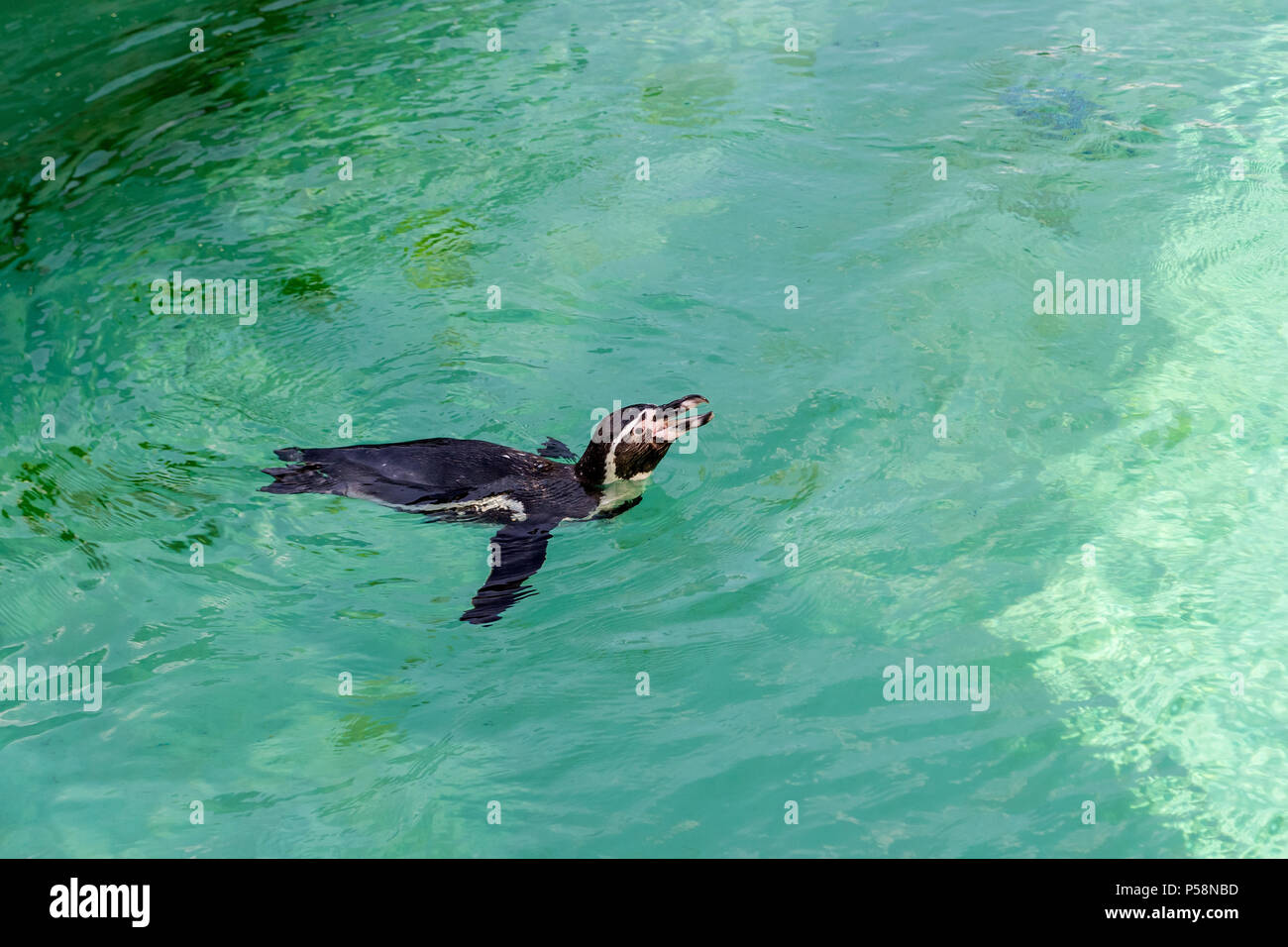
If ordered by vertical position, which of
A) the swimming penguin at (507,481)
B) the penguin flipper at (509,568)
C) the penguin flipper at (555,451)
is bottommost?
the penguin flipper at (509,568)

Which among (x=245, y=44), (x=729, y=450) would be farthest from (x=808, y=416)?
(x=245, y=44)

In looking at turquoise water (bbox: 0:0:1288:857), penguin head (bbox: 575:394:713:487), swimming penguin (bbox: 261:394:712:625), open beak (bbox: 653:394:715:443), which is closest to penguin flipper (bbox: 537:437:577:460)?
turquoise water (bbox: 0:0:1288:857)

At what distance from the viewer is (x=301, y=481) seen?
5535 millimetres

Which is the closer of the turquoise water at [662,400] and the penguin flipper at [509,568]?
the turquoise water at [662,400]

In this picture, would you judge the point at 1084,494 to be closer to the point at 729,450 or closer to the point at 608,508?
the point at 729,450

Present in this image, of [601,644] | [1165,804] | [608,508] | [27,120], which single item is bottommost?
[1165,804]

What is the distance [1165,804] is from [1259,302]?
4.43 m

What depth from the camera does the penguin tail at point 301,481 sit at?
5.50m

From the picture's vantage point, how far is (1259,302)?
7.20 m

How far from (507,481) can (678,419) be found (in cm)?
98

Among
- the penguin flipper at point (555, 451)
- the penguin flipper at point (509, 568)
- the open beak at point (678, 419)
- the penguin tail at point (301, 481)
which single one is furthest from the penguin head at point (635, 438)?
the penguin tail at point (301, 481)

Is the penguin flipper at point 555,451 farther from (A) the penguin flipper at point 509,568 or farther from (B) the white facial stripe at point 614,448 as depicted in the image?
(B) the white facial stripe at point 614,448

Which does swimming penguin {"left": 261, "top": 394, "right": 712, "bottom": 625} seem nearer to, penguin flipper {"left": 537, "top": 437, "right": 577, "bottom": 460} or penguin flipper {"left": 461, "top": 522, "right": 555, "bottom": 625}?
penguin flipper {"left": 461, "top": 522, "right": 555, "bottom": 625}

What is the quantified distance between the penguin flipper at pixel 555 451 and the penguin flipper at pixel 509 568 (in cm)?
79
